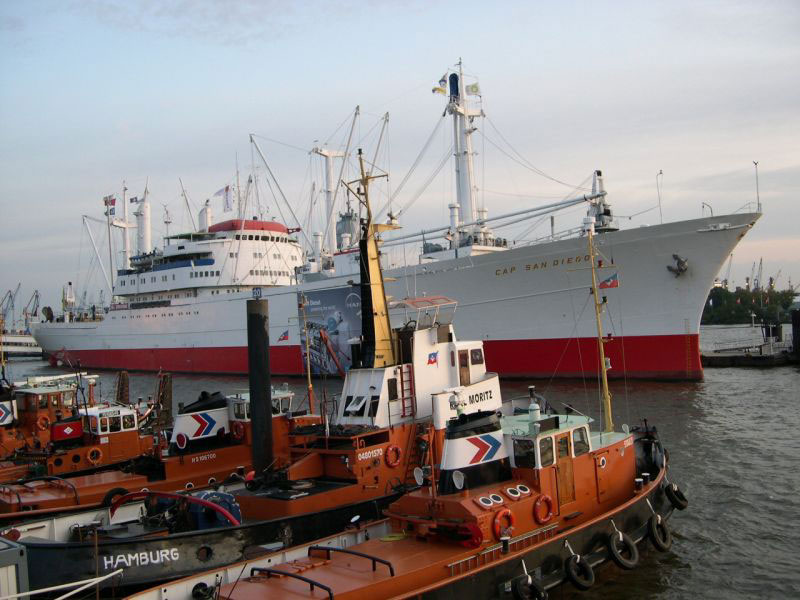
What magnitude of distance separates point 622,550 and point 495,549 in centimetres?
267

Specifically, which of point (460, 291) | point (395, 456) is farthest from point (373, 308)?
point (460, 291)

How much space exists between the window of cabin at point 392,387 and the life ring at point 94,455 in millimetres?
7868

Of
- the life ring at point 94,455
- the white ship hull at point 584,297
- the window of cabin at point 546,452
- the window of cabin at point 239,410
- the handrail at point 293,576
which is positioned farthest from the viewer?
the white ship hull at point 584,297

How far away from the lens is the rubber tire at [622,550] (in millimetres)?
9375

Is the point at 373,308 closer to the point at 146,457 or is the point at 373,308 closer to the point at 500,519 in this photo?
the point at 500,519

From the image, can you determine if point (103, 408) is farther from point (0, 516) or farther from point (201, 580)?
point (201, 580)

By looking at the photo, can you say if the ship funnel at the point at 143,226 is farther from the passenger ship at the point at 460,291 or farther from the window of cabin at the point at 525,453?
the window of cabin at the point at 525,453

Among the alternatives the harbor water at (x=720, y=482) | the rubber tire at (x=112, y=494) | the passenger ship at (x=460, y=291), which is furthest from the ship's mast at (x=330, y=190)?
the rubber tire at (x=112, y=494)

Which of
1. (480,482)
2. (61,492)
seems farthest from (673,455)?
(61,492)

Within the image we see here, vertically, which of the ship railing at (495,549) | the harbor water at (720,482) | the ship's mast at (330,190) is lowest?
the harbor water at (720,482)

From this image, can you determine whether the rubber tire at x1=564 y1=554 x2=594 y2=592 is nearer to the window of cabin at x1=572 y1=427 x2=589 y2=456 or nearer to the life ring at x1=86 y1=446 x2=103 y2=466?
the window of cabin at x1=572 y1=427 x2=589 y2=456

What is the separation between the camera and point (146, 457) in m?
14.1

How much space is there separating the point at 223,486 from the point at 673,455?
1115cm

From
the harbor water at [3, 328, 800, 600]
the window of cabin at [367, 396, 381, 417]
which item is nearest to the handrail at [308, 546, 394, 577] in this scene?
the harbor water at [3, 328, 800, 600]
